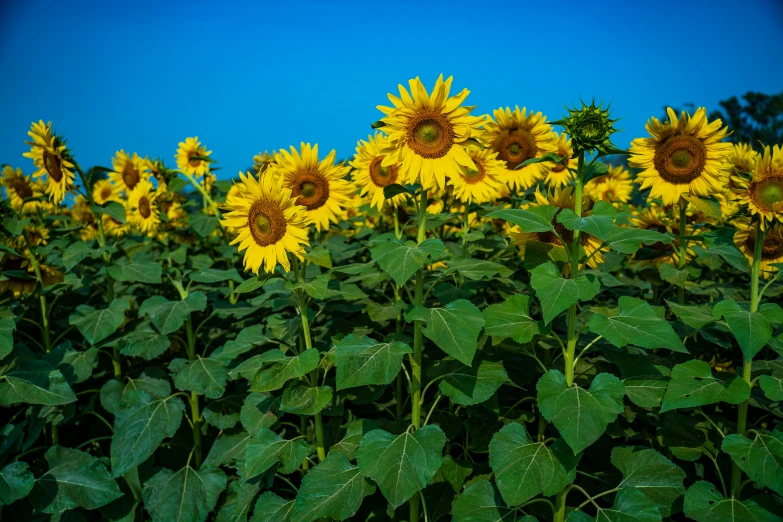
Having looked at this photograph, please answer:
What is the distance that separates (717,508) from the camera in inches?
85.9

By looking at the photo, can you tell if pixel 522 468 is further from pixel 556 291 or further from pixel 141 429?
pixel 141 429

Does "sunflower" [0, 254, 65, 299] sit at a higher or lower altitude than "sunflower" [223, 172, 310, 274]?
higher

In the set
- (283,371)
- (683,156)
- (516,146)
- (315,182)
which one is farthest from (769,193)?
(283,371)

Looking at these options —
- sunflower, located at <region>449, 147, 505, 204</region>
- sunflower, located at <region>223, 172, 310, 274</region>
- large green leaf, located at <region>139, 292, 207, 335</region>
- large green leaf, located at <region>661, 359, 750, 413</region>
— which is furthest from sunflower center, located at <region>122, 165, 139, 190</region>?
large green leaf, located at <region>661, 359, 750, 413</region>

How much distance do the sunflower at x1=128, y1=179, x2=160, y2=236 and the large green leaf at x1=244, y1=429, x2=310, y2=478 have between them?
2.48 m

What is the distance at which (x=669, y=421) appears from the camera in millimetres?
2549

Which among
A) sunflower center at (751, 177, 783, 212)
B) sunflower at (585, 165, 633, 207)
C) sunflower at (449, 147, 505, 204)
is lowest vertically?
sunflower center at (751, 177, 783, 212)

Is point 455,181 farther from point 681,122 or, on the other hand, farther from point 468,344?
point 681,122

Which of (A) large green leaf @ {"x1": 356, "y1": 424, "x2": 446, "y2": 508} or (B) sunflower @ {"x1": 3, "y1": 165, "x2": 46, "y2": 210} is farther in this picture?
(B) sunflower @ {"x1": 3, "y1": 165, "x2": 46, "y2": 210}

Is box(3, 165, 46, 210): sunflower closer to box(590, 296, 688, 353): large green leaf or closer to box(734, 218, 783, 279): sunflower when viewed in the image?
box(590, 296, 688, 353): large green leaf

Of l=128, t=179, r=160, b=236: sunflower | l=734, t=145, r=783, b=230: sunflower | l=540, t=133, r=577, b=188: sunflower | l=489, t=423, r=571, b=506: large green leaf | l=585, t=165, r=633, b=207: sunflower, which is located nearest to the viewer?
l=489, t=423, r=571, b=506: large green leaf

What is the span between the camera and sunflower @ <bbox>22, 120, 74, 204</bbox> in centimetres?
362

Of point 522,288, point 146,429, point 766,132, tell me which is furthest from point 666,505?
point 766,132

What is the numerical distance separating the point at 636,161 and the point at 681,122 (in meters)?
0.27
